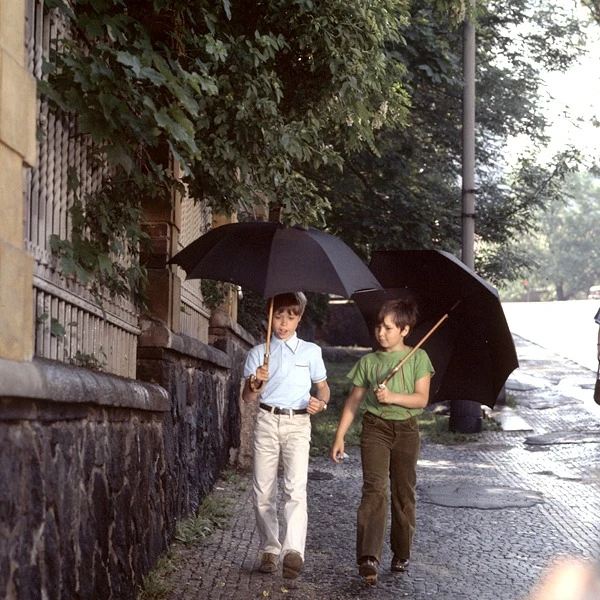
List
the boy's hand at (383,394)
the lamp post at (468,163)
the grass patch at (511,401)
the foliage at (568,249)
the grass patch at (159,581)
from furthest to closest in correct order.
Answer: the foliage at (568,249)
the grass patch at (511,401)
the lamp post at (468,163)
the boy's hand at (383,394)
the grass patch at (159,581)

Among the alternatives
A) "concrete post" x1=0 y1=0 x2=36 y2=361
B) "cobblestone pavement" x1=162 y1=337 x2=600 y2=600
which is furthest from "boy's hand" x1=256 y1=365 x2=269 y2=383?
"concrete post" x1=0 y1=0 x2=36 y2=361

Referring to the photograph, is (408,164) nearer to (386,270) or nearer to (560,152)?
(560,152)

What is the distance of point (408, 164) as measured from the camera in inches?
740

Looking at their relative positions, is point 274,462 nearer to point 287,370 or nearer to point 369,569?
point 287,370

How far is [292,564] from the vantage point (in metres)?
6.38

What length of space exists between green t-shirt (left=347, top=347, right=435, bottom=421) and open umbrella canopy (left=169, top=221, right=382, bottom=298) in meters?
0.44

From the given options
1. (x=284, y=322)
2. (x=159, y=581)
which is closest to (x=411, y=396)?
(x=284, y=322)

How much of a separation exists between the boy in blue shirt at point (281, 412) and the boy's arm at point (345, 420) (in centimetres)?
15

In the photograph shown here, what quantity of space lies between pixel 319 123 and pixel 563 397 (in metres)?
12.1

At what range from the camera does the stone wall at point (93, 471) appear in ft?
12.8

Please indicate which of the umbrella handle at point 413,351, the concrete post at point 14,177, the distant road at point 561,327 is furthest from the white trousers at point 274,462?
the distant road at point 561,327

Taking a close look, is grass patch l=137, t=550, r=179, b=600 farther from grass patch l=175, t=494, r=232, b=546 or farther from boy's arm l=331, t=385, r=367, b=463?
boy's arm l=331, t=385, r=367, b=463

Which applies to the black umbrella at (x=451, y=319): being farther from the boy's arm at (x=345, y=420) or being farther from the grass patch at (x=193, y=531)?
the grass patch at (x=193, y=531)

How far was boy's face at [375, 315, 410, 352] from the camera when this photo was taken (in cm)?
673
